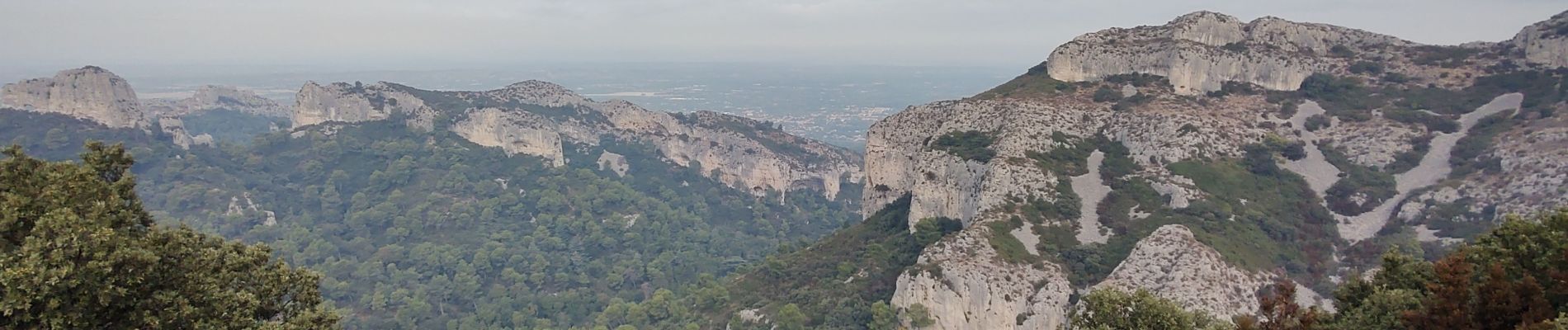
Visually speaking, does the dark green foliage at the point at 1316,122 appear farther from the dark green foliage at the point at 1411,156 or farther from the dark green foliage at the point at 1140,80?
the dark green foliage at the point at 1140,80

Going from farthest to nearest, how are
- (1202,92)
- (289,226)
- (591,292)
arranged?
(289,226)
(591,292)
(1202,92)

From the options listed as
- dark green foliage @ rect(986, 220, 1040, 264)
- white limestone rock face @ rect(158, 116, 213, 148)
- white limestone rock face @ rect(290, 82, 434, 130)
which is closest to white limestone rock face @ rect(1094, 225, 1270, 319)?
dark green foliage @ rect(986, 220, 1040, 264)

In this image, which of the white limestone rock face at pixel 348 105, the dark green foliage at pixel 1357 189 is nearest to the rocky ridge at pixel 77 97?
the white limestone rock face at pixel 348 105

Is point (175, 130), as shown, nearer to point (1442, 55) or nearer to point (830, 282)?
point (830, 282)

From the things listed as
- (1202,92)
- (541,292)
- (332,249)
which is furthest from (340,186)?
(1202,92)

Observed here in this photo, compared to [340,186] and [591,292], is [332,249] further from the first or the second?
[591,292]
